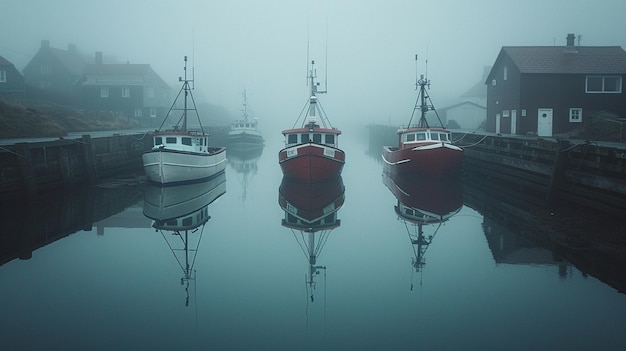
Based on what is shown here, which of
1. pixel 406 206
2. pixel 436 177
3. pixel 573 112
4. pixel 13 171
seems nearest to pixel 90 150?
pixel 13 171

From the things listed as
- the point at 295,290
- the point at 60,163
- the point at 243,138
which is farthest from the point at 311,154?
the point at 243,138

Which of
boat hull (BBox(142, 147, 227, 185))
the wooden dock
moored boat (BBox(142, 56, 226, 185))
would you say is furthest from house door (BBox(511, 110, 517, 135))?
the wooden dock

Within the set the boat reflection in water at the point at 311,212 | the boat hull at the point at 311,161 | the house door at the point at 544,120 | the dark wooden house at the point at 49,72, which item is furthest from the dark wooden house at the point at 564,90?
the dark wooden house at the point at 49,72

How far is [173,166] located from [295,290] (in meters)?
16.2

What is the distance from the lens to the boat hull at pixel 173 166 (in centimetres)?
2509

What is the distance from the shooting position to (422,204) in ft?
70.2

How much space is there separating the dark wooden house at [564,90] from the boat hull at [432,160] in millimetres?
12893

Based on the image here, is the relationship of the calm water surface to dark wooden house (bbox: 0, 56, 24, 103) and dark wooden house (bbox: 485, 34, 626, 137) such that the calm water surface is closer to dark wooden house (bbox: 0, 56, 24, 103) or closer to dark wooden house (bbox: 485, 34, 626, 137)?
dark wooden house (bbox: 485, 34, 626, 137)

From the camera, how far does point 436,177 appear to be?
90.9 feet

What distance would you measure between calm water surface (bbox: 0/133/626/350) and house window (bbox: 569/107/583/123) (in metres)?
23.4

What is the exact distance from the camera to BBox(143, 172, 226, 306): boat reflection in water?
44.3ft

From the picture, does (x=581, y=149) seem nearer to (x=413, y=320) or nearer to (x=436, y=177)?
(x=436, y=177)

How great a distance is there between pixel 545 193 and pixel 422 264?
37.7 ft

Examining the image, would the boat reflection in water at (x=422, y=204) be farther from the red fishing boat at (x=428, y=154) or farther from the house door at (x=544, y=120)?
the house door at (x=544, y=120)
